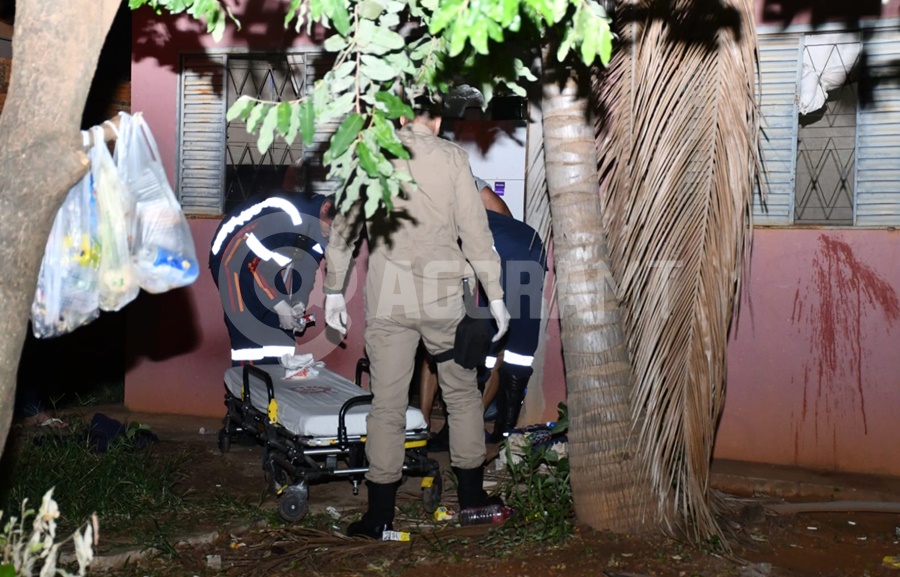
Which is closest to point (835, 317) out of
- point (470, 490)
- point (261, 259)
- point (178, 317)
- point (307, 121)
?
point (470, 490)

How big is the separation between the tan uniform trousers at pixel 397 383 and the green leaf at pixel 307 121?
2082 mm

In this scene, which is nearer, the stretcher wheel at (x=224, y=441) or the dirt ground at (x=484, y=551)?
the dirt ground at (x=484, y=551)

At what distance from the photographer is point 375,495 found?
15.8ft

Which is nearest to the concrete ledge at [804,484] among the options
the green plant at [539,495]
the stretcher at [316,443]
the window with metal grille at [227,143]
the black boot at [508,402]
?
the green plant at [539,495]

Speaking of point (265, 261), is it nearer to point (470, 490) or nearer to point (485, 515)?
point (470, 490)

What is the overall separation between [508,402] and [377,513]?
1.87 metres

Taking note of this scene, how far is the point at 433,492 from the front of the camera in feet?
17.5

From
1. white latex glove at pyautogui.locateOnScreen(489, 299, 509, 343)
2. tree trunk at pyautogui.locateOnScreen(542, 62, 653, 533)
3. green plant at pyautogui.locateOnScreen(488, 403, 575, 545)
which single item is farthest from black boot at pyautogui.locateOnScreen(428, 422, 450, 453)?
tree trunk at pyautogui.locateOnScreen(542, 62, 653, 533)

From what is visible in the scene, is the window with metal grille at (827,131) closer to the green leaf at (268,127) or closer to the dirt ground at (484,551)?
the dirt ground at (484,551)

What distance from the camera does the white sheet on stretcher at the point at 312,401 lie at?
5.27 meters

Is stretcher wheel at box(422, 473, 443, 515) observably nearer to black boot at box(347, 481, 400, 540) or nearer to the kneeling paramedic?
black boot at box(347, 481, 400, 540)

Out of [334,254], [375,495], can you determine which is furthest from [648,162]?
[375,495]

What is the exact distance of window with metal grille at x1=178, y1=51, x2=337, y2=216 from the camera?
291 inches

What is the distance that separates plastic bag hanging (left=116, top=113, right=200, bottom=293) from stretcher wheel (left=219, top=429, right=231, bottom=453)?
3317 mm
